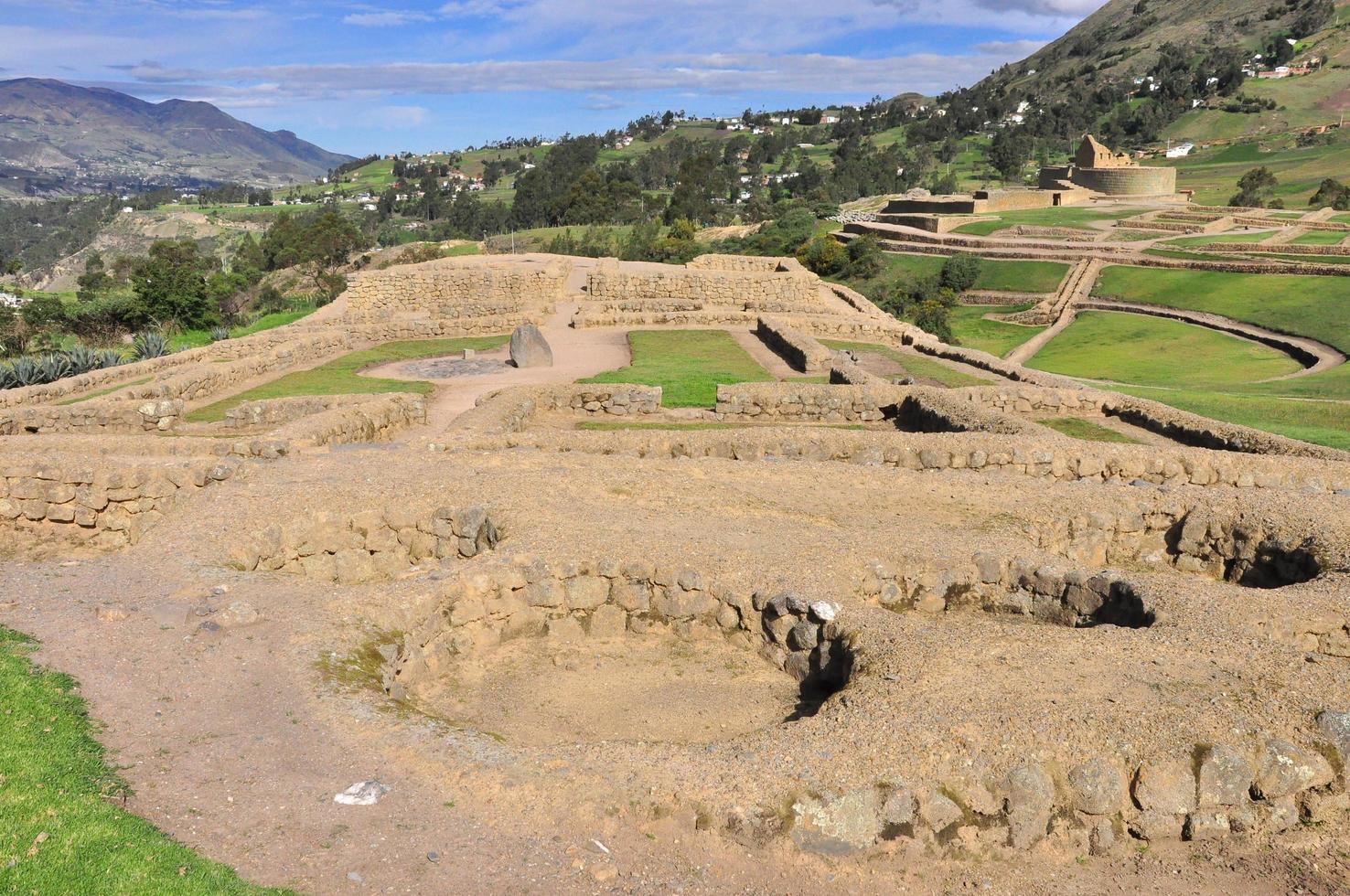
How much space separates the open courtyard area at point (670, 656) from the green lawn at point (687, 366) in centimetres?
465

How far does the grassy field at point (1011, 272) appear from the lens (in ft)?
193

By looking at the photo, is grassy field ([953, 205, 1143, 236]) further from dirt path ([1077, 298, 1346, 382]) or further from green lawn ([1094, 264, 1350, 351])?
dirt path ([1077, 298, 1346, 382])

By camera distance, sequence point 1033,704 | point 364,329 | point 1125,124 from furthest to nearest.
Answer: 1. point 1125,124
2. point 364,329
3. point 1033,704

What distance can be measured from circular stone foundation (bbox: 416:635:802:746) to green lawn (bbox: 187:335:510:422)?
1305 centimetres

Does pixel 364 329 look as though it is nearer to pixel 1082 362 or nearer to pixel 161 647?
pixel 161 647

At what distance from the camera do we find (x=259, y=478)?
488 inches

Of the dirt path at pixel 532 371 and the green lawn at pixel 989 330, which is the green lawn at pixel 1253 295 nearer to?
the green lawn at pixel 989 330

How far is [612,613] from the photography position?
9609 millimetres

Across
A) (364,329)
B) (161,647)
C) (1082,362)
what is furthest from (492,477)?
(1082,362)

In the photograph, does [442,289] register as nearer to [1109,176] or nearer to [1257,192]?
[1109,176]

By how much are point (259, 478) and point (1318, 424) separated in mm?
19620

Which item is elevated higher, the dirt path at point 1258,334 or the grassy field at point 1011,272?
the grassy field at point 1011,272

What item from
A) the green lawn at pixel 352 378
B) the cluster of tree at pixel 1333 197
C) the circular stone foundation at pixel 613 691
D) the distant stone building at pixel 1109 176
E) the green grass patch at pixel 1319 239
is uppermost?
the distant stone building at pixel 1109 176

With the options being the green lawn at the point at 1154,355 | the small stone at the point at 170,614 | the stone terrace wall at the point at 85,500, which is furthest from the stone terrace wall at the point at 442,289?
the small stone at the point at 170,614
